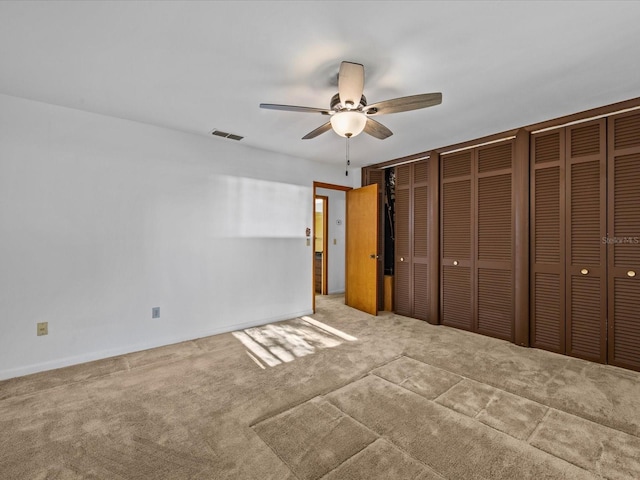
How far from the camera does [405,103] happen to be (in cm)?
204

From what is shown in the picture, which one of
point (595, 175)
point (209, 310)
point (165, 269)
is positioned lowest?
point (209, 310)

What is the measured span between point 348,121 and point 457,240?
2577 mm

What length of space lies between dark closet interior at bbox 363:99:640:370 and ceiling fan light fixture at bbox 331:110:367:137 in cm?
226

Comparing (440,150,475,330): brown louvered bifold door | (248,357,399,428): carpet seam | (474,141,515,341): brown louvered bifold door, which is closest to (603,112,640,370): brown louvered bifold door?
(474,141,515,341): brown louvered bifold door

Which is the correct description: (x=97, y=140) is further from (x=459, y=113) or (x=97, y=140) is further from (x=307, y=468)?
(x=459, y=113)

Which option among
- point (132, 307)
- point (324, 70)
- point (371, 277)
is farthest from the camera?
point (371, 277)

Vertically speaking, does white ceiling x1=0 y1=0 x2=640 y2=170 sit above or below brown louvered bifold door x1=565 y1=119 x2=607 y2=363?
above

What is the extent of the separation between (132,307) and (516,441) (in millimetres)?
3469

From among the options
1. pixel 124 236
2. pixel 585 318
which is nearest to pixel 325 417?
pixel 124 236

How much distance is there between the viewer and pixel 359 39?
5.91 feet

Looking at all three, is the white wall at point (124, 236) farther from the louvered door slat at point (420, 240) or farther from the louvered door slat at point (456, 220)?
the louvered door slat at point (456, 220)

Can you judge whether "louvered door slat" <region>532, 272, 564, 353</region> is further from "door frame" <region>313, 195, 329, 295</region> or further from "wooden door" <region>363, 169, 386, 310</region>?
"door frame" <region>313, 195, 329, 295</region>

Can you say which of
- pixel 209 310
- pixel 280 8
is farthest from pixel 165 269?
pixel 280 8

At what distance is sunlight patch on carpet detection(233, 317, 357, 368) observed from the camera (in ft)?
9.92
